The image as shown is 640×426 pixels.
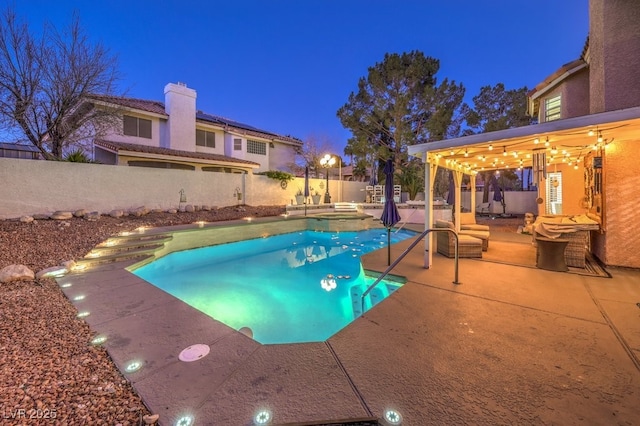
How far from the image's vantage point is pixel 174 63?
131 feet

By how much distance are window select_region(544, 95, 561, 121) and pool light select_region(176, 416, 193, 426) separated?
1315cm

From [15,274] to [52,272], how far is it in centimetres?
45

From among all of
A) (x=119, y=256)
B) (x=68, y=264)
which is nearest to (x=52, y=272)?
(x=68, y=264)

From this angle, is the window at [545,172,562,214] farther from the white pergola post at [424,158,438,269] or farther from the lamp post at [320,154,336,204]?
the lamp post at [320,154,336,204]

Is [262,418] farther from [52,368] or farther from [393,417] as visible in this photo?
[52,368]

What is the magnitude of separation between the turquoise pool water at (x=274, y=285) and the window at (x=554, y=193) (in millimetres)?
6316

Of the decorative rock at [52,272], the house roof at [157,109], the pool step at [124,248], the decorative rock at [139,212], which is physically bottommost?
the decorative rock at [52,272]

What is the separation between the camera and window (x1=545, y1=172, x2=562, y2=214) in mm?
9234

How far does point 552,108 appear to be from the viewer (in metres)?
10.0

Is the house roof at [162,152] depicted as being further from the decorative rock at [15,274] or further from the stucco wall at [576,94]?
the stucco wall at [576,94]

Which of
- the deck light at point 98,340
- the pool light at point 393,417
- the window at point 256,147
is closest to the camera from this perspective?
the pool light at point 393,417

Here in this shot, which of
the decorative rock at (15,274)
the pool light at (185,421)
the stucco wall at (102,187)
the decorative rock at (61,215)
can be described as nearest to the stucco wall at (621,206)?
the pool light at (185,421)

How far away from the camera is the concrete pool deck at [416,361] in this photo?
5.98ft

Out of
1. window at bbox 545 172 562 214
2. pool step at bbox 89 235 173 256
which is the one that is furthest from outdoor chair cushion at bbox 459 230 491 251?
pool step at bbox 89 235 173 256
